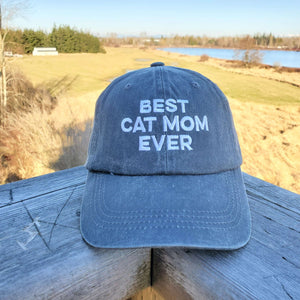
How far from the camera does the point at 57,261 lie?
464 millimetres

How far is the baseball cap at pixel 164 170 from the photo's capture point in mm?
480

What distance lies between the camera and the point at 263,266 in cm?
45

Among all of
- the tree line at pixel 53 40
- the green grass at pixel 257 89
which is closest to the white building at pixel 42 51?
the tree line at pixel 53 40

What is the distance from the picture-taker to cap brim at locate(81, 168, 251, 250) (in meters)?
0.46

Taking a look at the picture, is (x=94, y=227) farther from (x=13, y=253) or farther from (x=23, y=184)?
(x=23, y=184)

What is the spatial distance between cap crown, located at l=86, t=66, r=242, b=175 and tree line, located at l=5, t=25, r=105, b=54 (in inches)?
431

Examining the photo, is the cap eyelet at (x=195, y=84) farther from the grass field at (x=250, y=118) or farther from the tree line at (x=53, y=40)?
the tree line at (x=53, y=40)

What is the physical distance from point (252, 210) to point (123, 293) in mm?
347

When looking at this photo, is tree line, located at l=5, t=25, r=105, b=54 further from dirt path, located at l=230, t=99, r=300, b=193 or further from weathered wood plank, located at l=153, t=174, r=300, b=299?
weathered wood plank, located at l=153, t=174, r=300, b=299

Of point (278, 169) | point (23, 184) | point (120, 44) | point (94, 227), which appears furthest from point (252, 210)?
point (120, 44)

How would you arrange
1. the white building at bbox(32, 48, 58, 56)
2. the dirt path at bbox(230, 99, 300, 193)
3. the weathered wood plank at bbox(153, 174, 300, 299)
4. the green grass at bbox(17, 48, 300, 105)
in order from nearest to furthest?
the weathered wood plank at bbox(153, 174, 300, 299), the dirt path at bbox(230, 99, 300, 193), the green grass at bbox(17, 48, 300, 105), the white building at bbox(32, 48, 58, 56)

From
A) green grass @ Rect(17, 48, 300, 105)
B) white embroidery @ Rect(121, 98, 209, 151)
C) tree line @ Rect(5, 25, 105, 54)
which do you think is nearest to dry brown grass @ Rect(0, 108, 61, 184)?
green grass @ Rect(17, 48, 300, 105)

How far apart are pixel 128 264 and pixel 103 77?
13.8 metres

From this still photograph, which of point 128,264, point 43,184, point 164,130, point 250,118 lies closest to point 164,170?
point 164,130
